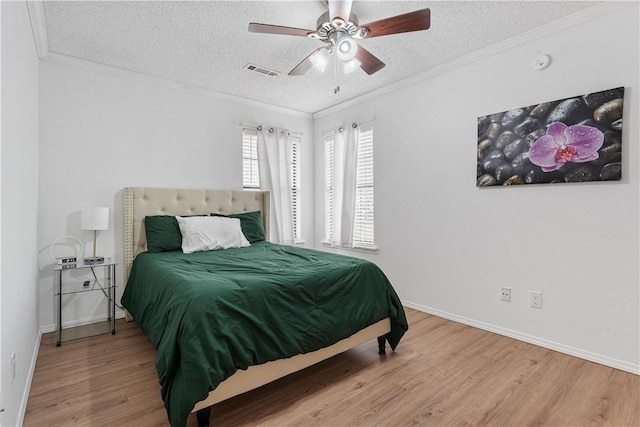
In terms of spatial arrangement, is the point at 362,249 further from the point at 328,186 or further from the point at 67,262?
the point at 67,262

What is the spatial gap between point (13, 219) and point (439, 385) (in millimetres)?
2624

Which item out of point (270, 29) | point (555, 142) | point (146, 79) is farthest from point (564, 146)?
point (146, 79)

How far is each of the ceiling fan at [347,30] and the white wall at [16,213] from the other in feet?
4.31

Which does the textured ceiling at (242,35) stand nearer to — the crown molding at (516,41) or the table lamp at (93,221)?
the crown molding at (516,41)

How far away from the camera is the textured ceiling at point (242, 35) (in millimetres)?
2350

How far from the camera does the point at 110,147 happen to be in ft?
10.9

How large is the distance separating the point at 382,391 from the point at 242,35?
9.61 feet

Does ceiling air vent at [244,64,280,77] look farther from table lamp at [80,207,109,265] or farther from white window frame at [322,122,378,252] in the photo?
table lamp at [80,207,109,265]

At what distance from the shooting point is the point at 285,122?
473cm

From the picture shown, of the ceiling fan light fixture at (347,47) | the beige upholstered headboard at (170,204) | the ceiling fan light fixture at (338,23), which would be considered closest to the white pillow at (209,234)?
the beige upholstered headboard at (170,204)

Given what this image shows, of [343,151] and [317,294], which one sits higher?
[343,151]

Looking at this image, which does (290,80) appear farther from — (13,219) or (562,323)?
(562,323)

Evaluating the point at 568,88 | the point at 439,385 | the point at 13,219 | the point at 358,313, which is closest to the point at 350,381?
the point at 358,313

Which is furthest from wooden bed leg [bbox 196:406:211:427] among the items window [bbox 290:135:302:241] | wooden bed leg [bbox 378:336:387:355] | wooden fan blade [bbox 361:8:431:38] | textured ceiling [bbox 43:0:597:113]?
window [bbox 290:135:302:241]
